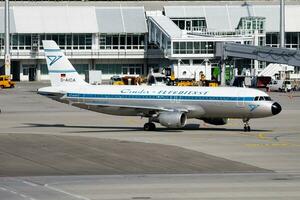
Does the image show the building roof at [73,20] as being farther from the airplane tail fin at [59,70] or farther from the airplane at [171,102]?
the airplane at [171,102]

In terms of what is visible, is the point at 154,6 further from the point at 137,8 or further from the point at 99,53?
the point at 99,53

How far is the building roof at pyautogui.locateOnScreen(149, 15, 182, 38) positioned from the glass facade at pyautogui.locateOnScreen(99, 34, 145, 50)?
5.71 m

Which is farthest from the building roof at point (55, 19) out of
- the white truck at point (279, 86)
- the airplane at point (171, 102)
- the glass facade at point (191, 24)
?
the airplane at point (171, 102)

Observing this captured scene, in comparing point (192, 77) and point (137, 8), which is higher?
point (137, 8)

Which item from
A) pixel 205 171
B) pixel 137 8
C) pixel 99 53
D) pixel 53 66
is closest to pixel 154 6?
pixel 137 8

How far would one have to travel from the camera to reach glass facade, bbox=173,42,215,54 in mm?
150375

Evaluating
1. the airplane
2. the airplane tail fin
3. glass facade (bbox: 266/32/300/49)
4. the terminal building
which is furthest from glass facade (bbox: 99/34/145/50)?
the airplane

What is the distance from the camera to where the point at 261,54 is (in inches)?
5157

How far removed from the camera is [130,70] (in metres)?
165

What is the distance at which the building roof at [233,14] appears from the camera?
163m

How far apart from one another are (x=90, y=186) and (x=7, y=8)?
110922mm

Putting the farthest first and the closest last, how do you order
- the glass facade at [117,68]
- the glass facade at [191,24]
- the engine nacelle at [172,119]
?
the glass facade at [117,68]
the glass facade at [191,24]
the engine nacelle at [172,119]

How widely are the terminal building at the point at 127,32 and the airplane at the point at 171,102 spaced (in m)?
86.7

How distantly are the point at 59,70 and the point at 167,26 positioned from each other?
88.5 metres
